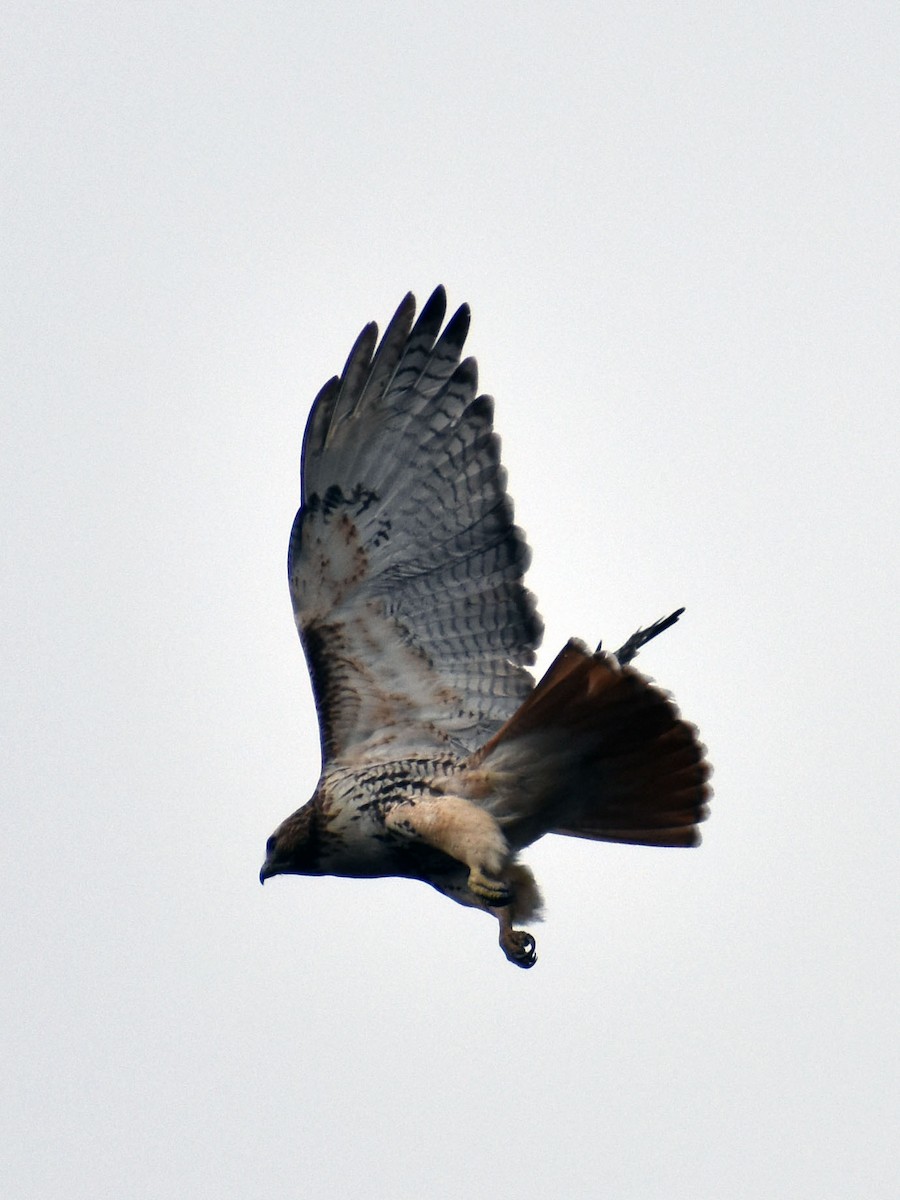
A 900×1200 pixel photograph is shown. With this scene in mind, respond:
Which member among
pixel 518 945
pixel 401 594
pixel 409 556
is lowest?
pixel 518 945

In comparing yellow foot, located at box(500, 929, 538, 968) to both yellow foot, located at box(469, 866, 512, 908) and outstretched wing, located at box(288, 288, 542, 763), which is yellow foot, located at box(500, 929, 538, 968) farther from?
outstretched wing, located at box(288, 288, 542, 763)

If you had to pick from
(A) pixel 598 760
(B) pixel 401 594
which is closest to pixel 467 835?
(A) pixel 598 760

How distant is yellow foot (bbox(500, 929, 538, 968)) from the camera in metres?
7.88

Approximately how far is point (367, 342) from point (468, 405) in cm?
50

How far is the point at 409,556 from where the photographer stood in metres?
8.92

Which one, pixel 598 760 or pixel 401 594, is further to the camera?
pixel 401 594

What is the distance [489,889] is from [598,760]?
2.07 feet

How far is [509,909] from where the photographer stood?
7895 millimetres

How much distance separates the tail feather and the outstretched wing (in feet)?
2.53

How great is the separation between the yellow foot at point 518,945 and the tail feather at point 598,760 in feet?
1.38

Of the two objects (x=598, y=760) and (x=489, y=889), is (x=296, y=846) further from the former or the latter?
(x=598, y=760)

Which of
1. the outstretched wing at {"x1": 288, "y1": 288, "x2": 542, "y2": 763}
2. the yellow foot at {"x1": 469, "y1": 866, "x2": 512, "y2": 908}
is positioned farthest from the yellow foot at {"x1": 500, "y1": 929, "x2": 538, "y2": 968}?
the outstretched wing at {"x1": 288, "y1": 288, "x2": 542, "y2": 763}

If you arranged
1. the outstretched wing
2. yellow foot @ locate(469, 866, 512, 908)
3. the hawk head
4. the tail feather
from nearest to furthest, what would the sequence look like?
the tail feather → yellow foot @ locate(469, 866, 512, 908) → the hawk head → the outstretched wing

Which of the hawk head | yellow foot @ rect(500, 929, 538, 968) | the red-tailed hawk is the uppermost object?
the red-tailed hawk
